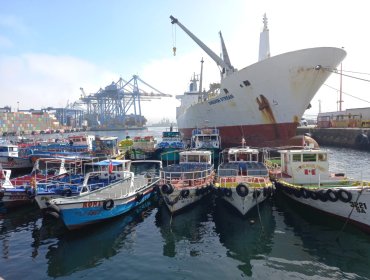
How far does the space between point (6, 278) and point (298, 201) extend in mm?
15536

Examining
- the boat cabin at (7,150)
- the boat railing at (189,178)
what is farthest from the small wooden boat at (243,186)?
the boat cabin at (7,150)

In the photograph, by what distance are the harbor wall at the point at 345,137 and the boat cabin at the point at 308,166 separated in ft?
125

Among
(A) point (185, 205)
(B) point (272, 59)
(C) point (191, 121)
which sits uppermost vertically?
(B) point (272, 59)

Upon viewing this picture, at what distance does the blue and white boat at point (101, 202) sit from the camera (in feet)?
47.8

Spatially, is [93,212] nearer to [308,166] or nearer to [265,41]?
[308,166]

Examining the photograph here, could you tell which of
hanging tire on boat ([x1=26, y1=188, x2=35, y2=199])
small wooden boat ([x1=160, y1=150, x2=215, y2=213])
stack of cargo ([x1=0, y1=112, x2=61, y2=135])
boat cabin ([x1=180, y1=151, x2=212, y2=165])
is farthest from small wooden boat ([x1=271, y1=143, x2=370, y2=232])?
stack of cargo ([x1=0, y1=112, x2=61, y2=135])

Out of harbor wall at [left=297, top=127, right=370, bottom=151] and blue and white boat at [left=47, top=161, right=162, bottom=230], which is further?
harbor wall at [left=297, top=127, right=370, bottom=151]

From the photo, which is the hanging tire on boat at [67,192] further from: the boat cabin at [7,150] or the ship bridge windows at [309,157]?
the boat cabin at [7,150]

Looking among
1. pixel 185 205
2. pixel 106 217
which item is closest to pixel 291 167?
pixel 185 205

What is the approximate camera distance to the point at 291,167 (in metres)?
19.4

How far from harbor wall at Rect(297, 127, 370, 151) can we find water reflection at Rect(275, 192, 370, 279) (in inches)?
1601

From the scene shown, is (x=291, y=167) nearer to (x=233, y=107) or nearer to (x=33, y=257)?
(x=33, y=257)

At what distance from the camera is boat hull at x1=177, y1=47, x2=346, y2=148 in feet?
104

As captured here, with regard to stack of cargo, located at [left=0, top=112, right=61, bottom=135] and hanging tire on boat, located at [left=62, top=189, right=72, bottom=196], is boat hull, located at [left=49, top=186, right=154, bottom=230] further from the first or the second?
stack of cargo, located at [left=0, top=112, right=61, bottom=135]
